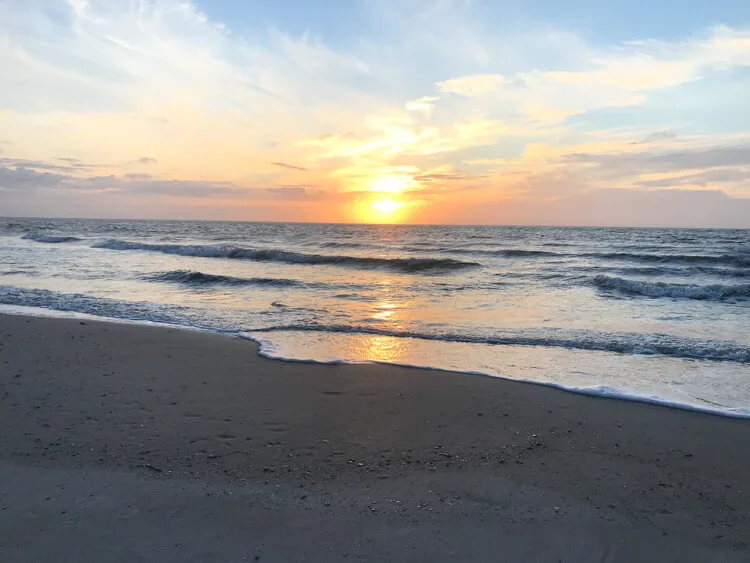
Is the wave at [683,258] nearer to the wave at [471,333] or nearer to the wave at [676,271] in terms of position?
the wave at [676,271]

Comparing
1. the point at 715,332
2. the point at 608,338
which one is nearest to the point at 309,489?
the point at 608,338

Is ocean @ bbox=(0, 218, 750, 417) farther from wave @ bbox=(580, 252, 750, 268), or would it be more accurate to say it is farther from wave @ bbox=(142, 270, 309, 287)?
wave @ bbox=(580, 252, 750, 268)

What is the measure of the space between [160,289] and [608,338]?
483 inches

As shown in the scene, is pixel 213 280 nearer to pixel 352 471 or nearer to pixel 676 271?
pixel 352 471

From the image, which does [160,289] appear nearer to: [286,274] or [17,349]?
[286,274]

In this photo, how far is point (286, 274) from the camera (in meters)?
20.4

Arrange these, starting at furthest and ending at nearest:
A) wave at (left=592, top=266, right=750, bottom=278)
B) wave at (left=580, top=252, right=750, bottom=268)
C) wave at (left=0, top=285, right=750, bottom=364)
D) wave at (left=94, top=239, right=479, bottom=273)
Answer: wave at (left=580, top=252, right=750, bottom=268) → wave at (left=94, top=239, right=479, bottom=273) → wave at (left=592, top=266, right=750, bottom=278) → wave at (left=0, top=285, right=750, bottom=364)

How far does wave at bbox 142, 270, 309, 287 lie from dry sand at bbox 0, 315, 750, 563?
34.0 ft

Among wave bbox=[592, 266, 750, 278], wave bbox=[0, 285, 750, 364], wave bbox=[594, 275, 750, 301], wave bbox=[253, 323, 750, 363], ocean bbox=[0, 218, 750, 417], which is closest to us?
ocean bbox=[0, 218, 750, 417]

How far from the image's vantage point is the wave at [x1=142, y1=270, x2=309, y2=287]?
1678cm

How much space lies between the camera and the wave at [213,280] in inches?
661

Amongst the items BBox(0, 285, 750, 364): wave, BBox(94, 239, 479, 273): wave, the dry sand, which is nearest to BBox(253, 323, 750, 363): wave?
BBox(0, 285, 750, 364): wave

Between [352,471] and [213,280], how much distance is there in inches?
570

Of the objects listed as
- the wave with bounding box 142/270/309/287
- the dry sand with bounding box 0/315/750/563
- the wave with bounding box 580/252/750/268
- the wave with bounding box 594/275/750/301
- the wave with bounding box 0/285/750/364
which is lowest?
the dry sand with bounding box 0/315/750/563
